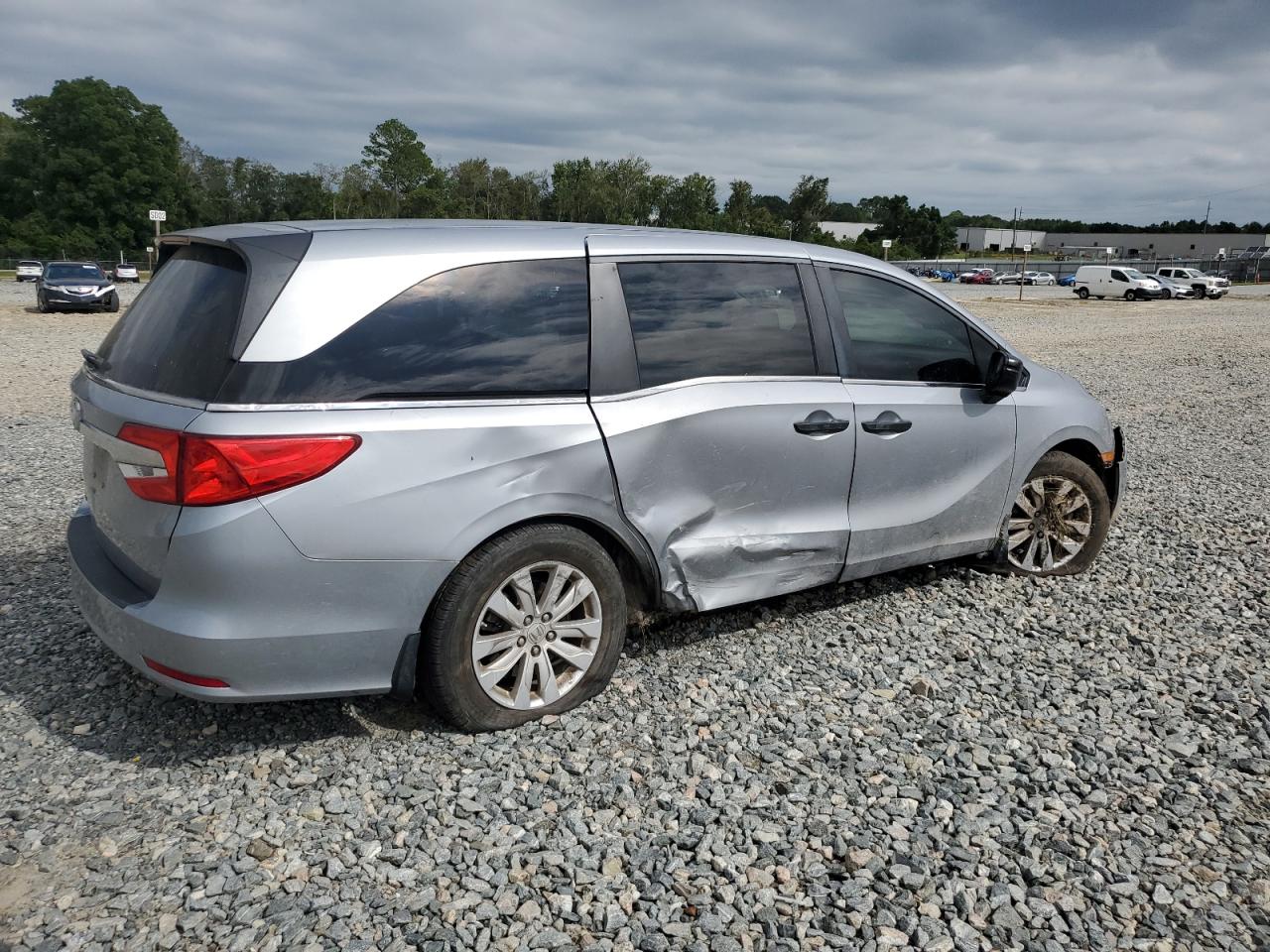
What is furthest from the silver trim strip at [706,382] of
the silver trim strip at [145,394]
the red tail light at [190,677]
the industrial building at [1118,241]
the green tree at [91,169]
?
the industrial building at [1118,241]

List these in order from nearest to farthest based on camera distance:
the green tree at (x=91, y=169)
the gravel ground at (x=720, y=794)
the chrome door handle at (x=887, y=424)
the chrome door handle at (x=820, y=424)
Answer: the gravel ground at (x=720, y=794), the chrome door handle at (x=820, y=424), the chrome door handle at (x=887, y=424), the green tree at (x=91, y=169)

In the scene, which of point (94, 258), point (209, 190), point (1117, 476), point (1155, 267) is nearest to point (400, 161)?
point (209, 190)

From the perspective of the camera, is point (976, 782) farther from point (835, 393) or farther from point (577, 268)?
point (577, 268)

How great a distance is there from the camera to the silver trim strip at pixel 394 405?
9.68 feet

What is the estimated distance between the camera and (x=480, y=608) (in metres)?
3.31

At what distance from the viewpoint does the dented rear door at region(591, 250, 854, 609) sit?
368 cm

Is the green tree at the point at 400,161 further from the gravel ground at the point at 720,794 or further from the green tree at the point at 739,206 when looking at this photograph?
the gravel ground at the point at 720,794

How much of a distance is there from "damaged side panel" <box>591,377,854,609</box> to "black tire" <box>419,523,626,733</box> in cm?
25

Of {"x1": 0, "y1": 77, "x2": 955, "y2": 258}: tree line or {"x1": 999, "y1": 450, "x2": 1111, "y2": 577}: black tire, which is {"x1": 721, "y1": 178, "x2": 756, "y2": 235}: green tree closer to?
{"x1": 0, "y1": 77, "x2": 955, "y2": 258}: tree line

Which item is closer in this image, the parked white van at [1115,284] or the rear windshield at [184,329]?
the rear windshield at [184,329]

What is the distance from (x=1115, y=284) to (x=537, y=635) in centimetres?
5118

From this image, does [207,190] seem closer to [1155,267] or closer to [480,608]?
[1155,267]

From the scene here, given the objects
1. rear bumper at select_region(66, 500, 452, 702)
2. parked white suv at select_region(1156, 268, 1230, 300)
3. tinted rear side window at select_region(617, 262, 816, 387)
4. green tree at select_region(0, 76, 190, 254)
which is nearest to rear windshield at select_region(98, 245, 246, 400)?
rear bumper at select_region(66, 500, 452, 702)

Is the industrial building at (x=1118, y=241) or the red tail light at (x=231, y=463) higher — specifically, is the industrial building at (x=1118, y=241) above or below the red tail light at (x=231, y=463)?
above
